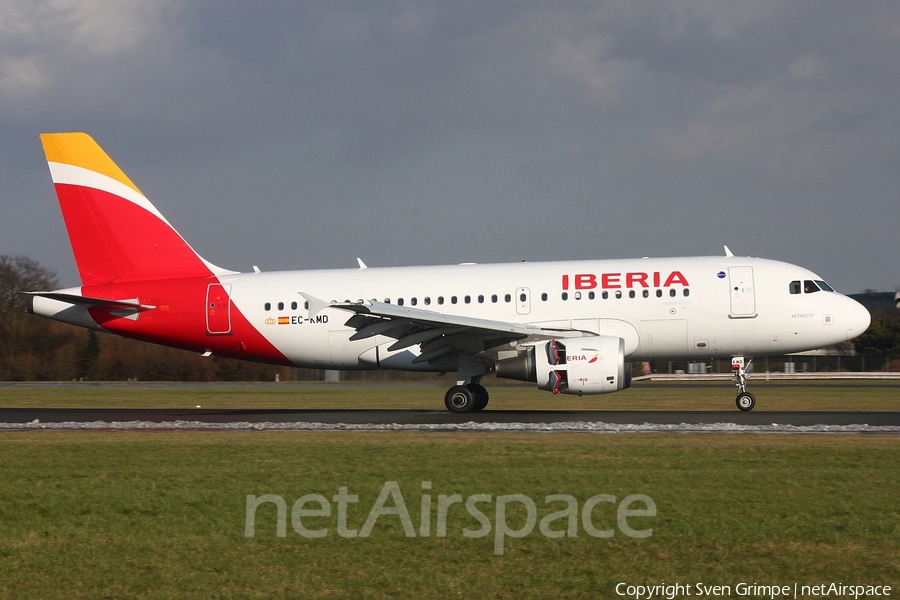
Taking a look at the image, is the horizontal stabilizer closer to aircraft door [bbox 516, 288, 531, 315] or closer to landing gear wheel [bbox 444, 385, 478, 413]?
landing gear wheel [bbox 444, 385, 478, 413]

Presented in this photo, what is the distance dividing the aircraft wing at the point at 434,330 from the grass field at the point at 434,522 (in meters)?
7.45

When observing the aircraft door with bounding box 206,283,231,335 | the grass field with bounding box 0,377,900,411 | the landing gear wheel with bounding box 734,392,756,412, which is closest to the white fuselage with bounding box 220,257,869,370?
the landing gear wheel with bounding box 734,392,756,412

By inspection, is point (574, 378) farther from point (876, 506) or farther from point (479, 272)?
point (876, 506)

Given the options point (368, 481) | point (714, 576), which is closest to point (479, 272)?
point (368, 481)

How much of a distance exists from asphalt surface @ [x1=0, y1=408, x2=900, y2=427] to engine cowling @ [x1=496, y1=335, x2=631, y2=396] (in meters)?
0.73

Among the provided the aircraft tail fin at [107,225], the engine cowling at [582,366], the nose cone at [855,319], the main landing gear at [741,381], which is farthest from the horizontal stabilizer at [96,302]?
the nose cone at [855,319]

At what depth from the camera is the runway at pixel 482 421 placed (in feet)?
60.8

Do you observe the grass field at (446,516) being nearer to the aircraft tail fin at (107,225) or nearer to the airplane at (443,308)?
the airplane at (443,308)

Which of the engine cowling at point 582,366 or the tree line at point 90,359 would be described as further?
the tree line at point 90,359

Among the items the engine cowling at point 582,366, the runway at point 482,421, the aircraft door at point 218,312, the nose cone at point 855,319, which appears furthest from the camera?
the aircraft door at point 218,312

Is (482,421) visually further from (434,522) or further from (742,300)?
(434,522)

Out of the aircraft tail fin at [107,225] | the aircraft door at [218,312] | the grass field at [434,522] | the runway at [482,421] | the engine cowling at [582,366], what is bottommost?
the grass field at [434,522]

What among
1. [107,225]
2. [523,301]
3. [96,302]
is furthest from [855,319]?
[107,225]

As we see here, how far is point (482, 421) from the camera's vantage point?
2114 centimetres
